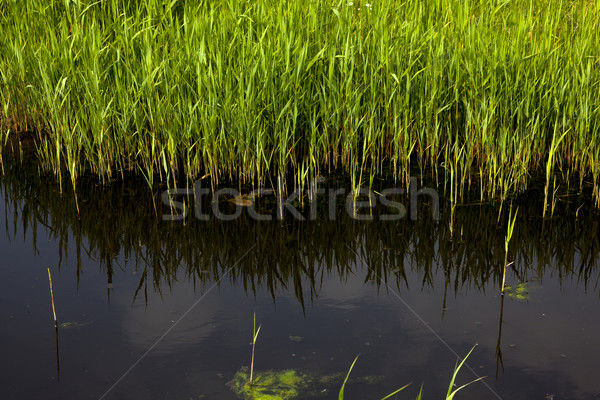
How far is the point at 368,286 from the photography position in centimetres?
314

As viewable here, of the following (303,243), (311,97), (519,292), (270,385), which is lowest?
(270,385)

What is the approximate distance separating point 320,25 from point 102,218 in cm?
200

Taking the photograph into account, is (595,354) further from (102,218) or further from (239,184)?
(102,218)

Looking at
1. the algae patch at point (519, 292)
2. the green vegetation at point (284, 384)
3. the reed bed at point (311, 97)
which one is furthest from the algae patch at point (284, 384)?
the reed bed at point (311, 97)

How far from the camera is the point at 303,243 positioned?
142 inches

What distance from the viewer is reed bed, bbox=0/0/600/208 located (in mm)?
4043

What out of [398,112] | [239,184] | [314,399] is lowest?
[314,399]

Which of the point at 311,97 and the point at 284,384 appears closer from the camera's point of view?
the point at 284,384

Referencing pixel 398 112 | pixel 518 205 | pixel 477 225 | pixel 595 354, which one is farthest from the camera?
pixel 398 112

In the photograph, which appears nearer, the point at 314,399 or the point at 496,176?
the point at 314,399

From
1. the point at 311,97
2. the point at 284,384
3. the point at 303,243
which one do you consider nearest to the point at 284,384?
the point at 284,384

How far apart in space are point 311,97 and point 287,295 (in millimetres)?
1668

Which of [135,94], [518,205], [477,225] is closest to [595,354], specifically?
[477,225]

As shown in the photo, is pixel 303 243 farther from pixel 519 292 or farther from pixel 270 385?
pixel 270 385
